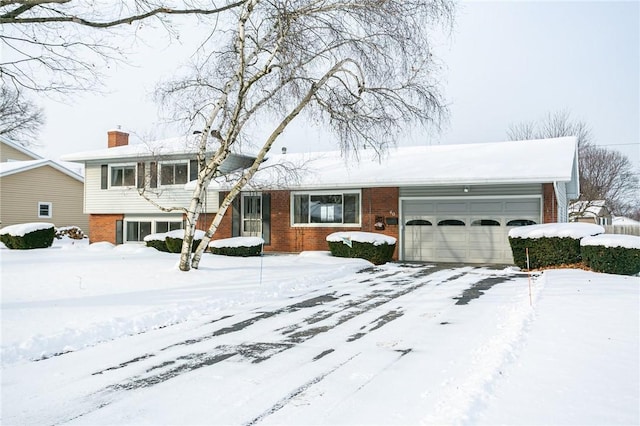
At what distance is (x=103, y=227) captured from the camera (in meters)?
24.6

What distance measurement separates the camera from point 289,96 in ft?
43.1

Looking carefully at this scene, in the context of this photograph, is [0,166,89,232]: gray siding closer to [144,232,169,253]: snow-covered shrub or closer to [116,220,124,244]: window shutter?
[116,220,124,244]: window shutter

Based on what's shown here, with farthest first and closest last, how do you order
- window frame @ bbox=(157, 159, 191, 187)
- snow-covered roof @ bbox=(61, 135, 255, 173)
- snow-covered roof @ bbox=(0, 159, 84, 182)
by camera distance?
snow-covered roof @ bbox=(0, 159, 84, 182) → window frame @ bbox=(157, 159, 191, 187) → snow-covered roof @ bbox=(61, 135, 255, 173)

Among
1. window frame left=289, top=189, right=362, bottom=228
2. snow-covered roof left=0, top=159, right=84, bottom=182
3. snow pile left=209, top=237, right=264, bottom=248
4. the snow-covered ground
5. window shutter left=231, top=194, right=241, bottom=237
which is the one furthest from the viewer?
snow-covered roof left=0, top=159, right=84, bottom=182

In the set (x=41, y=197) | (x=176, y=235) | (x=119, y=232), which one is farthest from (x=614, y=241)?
(x=41, y=197)

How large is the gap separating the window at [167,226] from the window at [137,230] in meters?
0.68

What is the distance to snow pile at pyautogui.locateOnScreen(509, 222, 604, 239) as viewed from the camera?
13.9 m

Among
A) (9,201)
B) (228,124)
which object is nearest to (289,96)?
(228,124)

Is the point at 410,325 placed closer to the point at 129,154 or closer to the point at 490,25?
the point at 490,25

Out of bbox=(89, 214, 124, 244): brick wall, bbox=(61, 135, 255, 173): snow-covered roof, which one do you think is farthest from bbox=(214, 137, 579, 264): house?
bbox=(89, 214, 124, 244): brick wall

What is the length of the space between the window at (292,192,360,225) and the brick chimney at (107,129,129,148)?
12.4 m

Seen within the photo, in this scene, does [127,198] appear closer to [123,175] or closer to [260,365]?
[123,175]

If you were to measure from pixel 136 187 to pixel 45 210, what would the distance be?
549 inches

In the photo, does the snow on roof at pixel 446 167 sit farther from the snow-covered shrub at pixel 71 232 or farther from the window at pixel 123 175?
the snow-covered shrub at pixel 71 232
